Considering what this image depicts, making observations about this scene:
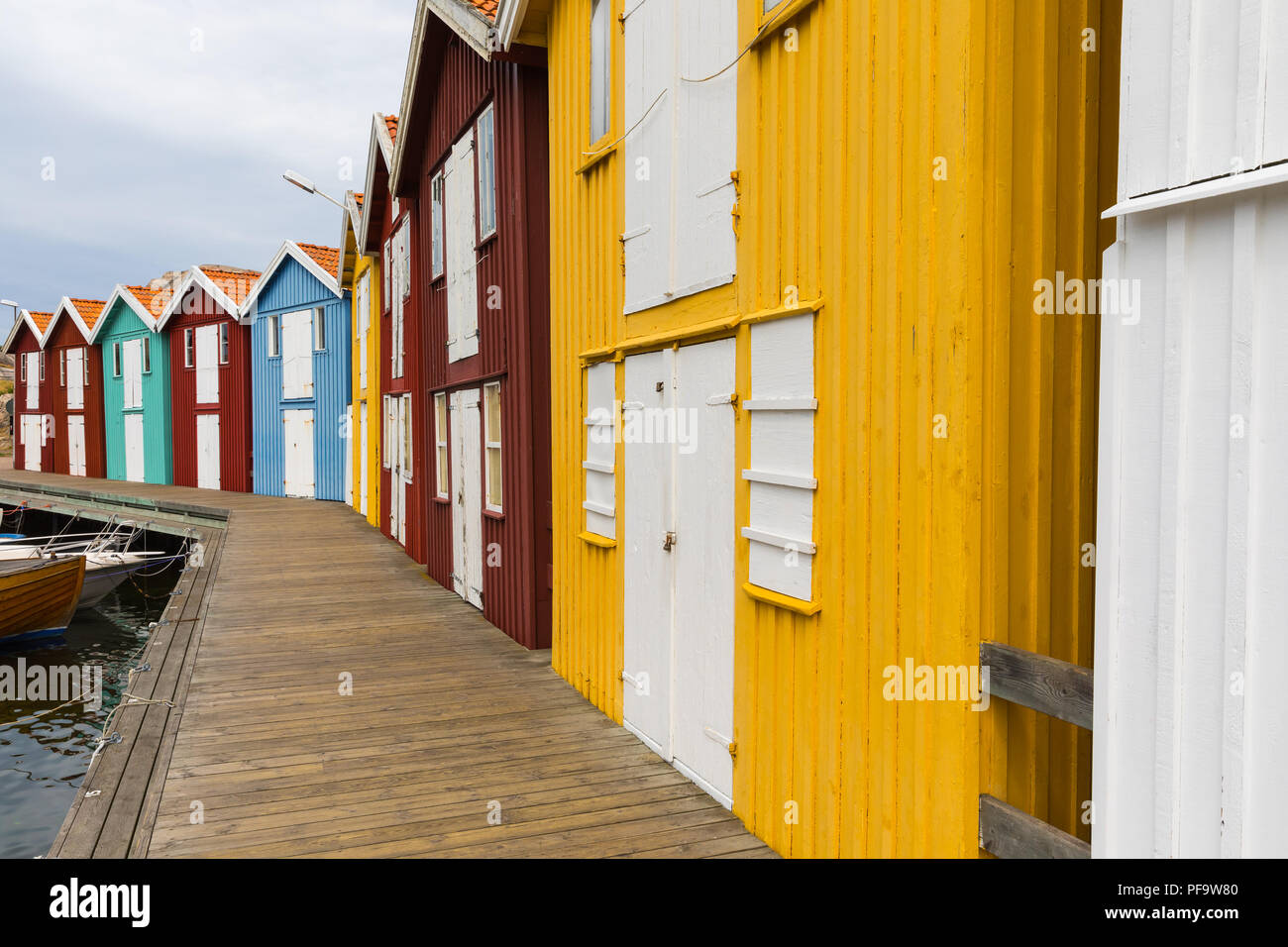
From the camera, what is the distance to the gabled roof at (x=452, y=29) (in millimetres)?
8770

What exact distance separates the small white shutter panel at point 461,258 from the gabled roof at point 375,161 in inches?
196

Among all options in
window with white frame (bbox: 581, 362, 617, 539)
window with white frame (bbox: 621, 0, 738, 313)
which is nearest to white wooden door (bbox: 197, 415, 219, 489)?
window with white frame (bbox: 581, 362, 617, 539)

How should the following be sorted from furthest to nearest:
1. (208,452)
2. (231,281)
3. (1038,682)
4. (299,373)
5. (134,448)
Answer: (134,448) < (208,452) < (231,281) < (299,373) < (1038,682)

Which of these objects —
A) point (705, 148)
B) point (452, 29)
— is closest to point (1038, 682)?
point (705, 148)

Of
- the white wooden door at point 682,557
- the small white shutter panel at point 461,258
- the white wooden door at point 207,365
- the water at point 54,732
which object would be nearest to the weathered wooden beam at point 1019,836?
the white wooden door at point 682,557

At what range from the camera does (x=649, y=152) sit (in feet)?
19.7

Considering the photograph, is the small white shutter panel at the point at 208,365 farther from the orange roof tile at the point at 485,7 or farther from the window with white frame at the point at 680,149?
the window with white frame at the point at 680,149

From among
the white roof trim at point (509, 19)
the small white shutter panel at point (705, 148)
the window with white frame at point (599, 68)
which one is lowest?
the small white shutter panel at point (705, 148)

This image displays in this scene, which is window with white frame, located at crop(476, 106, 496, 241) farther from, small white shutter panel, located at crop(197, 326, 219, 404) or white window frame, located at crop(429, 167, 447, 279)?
small white shutter panel, located at crop(197, 326, 219, 404)

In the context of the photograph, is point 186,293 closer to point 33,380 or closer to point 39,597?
point 33,380

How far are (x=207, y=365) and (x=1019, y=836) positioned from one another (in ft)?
96.0

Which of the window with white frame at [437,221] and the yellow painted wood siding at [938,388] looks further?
the window with white frame at [437,221]

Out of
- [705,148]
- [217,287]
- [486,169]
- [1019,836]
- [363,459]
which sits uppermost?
[217,287]

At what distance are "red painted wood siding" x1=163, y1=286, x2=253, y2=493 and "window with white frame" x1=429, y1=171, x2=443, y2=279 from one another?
52.8ft
